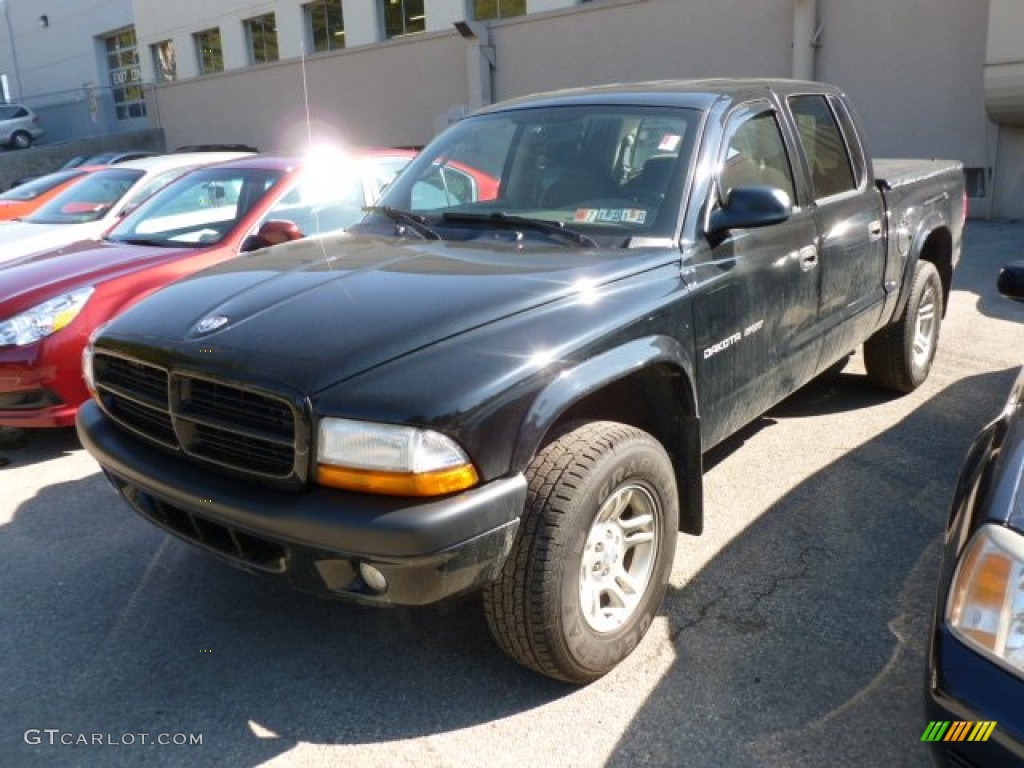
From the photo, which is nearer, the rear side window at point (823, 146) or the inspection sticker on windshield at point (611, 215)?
the inspection sticker on windshield at point (611, 215)

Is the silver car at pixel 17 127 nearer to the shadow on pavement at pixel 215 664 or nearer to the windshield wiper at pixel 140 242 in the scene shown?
the windshield wiper at pixel 140 242

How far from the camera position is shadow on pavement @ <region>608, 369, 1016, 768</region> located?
248 cm

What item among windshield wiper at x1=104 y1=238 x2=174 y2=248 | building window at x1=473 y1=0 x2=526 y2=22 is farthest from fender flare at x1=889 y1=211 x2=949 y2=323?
building window at x1=473 y1=0 x2=526 y2=22

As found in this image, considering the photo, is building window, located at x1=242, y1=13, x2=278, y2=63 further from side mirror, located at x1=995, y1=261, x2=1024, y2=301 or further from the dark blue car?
the dark blue car

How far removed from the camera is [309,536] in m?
2.30

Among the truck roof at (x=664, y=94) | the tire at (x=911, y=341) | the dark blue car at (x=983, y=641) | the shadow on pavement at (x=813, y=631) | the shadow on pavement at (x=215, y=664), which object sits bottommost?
the shadow on pavement at (x=813, y=631)

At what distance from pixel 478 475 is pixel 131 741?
1325 mm

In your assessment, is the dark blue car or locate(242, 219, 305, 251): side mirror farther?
locate(242, 219, 305, 251): side mirror

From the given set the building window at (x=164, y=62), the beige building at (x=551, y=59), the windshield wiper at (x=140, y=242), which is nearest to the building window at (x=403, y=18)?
the beige building at (x=551, y=59)

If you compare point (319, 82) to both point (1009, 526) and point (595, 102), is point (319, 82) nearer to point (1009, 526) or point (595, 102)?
point (595, 102)

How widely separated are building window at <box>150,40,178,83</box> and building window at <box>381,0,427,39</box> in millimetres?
10637

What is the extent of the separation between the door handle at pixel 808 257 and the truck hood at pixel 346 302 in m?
0.97

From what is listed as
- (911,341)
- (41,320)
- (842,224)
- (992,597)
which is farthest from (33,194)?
(992,597)

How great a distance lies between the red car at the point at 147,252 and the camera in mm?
4637
